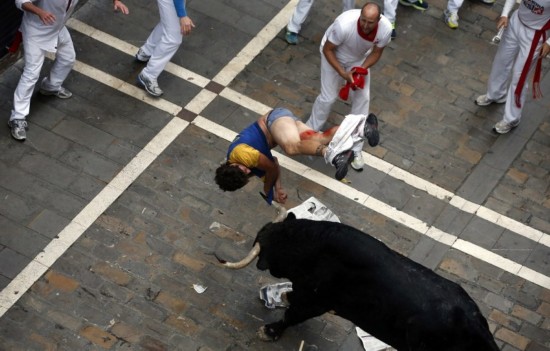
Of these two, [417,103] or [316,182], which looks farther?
[417,103]

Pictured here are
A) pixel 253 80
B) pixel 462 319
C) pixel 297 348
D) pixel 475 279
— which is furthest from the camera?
pixel 253 80

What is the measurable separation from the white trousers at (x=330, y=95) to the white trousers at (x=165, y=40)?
174 centimetres

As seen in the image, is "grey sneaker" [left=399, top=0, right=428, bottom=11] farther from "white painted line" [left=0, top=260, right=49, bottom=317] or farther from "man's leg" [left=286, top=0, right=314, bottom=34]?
"white painted line" [left=0, top=260, right=49, bottom=317]

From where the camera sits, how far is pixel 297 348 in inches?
402

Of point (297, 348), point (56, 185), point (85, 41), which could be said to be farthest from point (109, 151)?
point (297, 348)

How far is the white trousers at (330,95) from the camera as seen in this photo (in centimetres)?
1175

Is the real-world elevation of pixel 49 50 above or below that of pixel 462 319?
below

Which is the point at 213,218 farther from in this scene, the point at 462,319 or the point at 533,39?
the point at 533,39

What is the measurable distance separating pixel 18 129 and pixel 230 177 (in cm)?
313

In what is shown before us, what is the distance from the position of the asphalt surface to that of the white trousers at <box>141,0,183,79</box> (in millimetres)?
353

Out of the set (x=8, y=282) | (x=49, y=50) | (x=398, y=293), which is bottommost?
(x=8, y=282)

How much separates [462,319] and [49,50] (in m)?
5.53

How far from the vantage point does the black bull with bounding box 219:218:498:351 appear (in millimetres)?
8711

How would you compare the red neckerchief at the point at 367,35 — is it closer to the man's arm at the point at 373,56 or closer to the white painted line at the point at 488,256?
the man's arm at the point at 373,56
